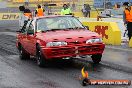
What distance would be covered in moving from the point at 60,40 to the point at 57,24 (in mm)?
1568

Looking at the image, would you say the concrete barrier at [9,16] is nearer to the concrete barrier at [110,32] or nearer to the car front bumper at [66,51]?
the concrete barrier at [110,32]

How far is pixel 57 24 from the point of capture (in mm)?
13234

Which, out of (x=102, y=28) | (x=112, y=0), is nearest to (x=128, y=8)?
(x=102, y=28)

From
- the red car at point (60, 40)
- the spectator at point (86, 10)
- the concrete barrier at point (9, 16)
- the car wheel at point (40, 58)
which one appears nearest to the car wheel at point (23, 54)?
the red car at point (60, 40)

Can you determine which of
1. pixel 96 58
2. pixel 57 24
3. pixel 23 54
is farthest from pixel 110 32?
pixel 96 58

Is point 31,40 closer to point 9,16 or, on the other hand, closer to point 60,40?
point 60,40

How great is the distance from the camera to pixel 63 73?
438 inches

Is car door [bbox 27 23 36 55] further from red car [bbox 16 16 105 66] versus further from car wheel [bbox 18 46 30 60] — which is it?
car wheel [bbox 18 46 30 60]

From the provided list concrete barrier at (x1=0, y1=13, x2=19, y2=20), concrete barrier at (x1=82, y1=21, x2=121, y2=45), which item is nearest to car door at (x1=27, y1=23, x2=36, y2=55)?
concrete barrier at (x1=82, y1=21, x2=121, y2=45)

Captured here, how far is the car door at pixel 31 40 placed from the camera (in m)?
12.9

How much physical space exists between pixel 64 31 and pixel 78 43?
38.9 inches

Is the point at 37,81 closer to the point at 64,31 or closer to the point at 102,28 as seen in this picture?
the point at 64,31

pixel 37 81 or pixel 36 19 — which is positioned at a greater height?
pixel 36 19

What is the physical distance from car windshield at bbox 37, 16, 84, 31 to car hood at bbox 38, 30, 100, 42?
1.45ft
